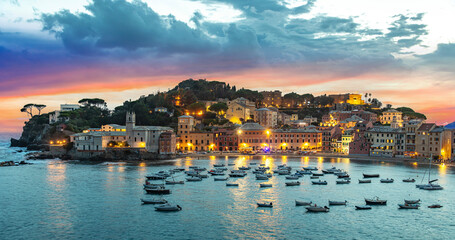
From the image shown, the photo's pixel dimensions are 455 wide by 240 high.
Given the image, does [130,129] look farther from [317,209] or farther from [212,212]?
[317,209]

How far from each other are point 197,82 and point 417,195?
105 metres

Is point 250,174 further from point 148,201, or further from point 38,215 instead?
point 38,215

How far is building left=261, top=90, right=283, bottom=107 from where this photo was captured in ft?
452

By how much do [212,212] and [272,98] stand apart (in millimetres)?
109095

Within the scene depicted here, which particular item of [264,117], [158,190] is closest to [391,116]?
[264,117]

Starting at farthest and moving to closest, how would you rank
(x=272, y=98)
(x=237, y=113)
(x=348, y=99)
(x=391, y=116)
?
(x=272, y=98) < (x=348, y=99) < (x=391, y=116) < (x=237, y=113)

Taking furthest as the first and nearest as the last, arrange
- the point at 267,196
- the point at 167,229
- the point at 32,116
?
the point at 32,116
the point at 267,196
the point at 167,229

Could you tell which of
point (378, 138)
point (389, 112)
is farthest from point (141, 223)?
point (389, 112)

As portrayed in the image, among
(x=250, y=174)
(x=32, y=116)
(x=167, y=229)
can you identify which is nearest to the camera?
(x=167, y=229)

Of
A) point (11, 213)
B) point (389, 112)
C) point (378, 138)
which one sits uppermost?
point (389, 112)

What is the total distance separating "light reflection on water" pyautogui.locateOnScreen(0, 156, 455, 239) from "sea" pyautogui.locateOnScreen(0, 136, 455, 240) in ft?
0.22

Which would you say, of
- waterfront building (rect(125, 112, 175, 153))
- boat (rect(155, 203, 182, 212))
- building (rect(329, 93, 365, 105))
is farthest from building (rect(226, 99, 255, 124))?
boat (rect(155, 203, 182, 212))

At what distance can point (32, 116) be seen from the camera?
124 meters

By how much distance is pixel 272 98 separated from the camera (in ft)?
457
